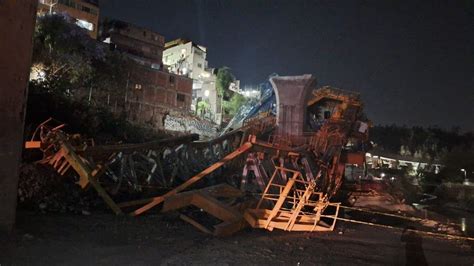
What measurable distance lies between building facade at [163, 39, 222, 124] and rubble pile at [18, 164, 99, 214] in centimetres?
3694

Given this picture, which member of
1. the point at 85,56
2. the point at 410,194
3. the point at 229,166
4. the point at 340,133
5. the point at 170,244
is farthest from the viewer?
the point at 410,194

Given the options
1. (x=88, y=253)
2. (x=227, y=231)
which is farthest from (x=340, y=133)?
(x=88, y=253)

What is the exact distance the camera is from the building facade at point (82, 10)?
127 ft

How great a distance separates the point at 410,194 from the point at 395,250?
25.9 m

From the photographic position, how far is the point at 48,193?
950 centimetres

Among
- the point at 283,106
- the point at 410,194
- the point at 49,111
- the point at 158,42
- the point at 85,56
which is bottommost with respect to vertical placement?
the point at 410,194

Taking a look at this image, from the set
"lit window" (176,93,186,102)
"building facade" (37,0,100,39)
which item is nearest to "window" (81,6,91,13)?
"building facade" (37,0,100,39)

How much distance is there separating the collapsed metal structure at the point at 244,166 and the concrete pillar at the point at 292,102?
2.3 inches

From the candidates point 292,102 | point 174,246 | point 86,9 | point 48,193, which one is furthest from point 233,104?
point 174,246

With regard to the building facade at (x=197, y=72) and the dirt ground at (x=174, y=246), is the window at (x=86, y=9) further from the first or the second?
the dirt ground at (x=174, y=246)

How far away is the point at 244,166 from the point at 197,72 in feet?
144

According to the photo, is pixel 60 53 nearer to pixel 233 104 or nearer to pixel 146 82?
pixel 146 82

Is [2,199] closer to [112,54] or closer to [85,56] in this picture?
[85,56]

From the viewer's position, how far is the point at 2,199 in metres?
5.71
